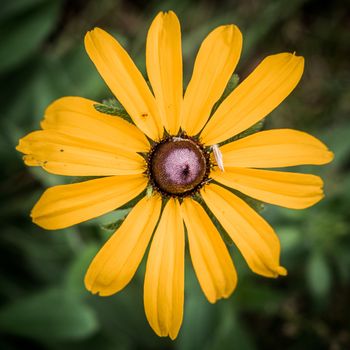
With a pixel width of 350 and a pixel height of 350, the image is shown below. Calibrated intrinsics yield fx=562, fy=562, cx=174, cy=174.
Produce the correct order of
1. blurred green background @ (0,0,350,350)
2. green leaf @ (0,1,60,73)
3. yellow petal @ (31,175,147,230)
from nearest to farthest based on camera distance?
yellow petal @ (31,175,147,230) < blurred green background @ (0,0,350,350) < green leaf @ (0,1,60,73)

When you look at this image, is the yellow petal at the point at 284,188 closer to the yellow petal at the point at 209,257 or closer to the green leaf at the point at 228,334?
the yellow petal at the point at 209,257

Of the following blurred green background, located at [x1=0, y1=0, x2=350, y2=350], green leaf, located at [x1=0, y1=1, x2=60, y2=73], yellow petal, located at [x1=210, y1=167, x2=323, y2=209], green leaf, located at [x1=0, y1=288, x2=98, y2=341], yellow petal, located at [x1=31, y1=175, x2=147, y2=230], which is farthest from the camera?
green leaf, located at [x1=0, y1=1, x2=60, y2=73]

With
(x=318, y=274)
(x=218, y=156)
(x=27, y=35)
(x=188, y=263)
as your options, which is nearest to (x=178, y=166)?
(x=218, y=156)

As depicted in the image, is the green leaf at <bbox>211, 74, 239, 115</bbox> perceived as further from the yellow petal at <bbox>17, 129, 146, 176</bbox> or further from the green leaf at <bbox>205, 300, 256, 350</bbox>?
the green leaf at <bbox>205, 300, 256, 350</bbox>

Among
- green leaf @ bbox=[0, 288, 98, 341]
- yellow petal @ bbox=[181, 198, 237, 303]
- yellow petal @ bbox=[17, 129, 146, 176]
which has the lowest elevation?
green leaf @ bbox=[0, 288, 98, 341]

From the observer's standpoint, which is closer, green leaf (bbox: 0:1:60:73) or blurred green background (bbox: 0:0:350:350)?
blurred green background (bbox: 0:0:350:350)

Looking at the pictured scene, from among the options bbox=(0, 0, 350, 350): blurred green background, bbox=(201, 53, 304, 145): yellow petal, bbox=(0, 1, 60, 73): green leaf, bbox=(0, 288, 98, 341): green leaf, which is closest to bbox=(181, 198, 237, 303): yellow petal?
bbox=(201, 53, 304, 145): yellow petal

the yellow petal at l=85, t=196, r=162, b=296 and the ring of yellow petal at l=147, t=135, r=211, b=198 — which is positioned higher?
the ring of yellow petal at l=147, t=135, r=211, b=198
